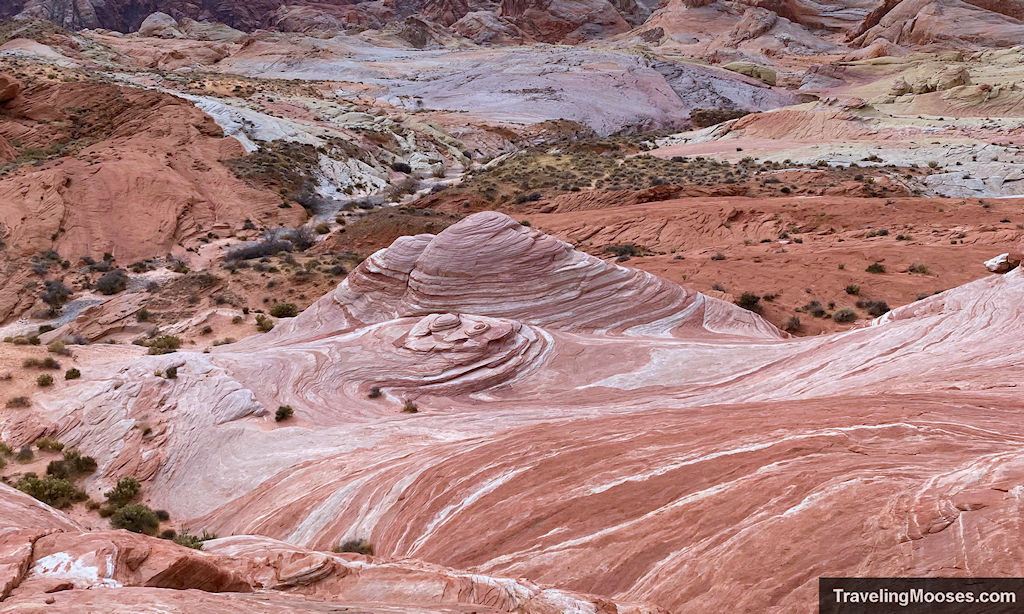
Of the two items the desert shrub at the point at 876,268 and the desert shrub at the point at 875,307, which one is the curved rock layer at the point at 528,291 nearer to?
the desert shrub at the point at 875,307

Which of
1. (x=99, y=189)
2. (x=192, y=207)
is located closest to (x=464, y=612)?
(x=192, y=207)

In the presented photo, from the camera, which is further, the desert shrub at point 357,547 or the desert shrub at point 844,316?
the desert shrub at point 844,316

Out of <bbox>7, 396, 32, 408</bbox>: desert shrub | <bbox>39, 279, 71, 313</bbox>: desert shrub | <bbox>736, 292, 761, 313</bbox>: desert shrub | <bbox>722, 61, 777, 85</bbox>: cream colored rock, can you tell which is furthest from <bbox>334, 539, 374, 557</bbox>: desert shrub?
<bbox>722, 61, 777, 85</bbox>: cream colored rock

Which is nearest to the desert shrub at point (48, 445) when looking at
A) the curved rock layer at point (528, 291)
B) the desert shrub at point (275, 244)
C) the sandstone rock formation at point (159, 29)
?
the curved rock layer at point (528, 291)

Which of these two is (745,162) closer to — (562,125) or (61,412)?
(562,125)

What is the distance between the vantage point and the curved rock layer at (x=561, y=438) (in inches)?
169

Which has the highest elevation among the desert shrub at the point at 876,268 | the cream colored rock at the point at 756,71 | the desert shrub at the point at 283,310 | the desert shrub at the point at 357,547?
the cream colored rock at the point at 756,71

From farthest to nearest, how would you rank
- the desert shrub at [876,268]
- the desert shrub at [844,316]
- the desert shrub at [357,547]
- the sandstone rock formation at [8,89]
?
the sandstone rock formation at [8,89] < the desert shrub at [876,268] < the desert shrub at [844,316] < the desert shrub at [357,547]

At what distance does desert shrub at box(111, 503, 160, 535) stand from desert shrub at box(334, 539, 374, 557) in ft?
10.4

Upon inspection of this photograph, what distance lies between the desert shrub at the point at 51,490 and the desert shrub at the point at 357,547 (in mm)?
4775

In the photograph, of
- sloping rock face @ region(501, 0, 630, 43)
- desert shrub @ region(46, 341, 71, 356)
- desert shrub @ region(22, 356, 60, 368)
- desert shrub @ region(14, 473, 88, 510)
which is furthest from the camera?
sloping rock face @ region(501, 0, 630, 43)

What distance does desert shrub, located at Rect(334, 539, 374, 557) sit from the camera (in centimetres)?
612

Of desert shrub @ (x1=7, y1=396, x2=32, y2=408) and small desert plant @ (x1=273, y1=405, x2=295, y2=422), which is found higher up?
small desert plant @ (x1=273, y1=405, x2=295, y2=422)

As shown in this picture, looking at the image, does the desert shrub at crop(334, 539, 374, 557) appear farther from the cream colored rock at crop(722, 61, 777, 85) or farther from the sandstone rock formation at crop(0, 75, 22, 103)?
the cream colored rock at crop(722, 61, 777, 85)
